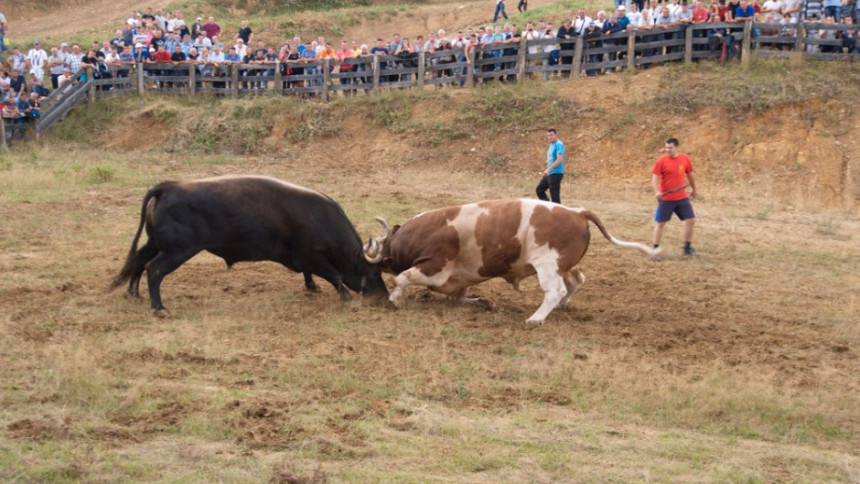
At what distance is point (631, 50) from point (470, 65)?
3.98 m

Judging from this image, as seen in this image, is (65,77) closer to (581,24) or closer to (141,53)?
(141,53)

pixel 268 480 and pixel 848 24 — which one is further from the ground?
pixel 848 24

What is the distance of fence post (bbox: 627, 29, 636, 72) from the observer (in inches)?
869

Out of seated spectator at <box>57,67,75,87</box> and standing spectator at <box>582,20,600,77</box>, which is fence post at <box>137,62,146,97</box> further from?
standing spectator at <box>582,20,600,77</box>

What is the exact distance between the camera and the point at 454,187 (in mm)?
18406

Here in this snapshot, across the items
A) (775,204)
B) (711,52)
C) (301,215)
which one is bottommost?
(775,204)

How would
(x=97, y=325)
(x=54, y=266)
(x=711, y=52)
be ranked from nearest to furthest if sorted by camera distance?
(x=97, y=325), (x=54, y=266), (x=711, y=52)

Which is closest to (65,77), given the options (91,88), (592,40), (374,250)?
(91,88)

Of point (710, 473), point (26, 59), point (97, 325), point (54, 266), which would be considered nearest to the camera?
point (710, 473)

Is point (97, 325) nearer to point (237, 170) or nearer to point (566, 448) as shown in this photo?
point (566, 448)

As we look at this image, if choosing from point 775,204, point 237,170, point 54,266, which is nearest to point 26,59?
point 237,170

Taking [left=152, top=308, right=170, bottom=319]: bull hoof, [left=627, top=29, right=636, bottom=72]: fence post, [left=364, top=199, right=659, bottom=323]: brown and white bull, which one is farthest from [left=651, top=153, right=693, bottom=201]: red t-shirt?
[left=627, top=29, right=636, bottom=72]: fence post

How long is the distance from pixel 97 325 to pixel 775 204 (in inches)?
508

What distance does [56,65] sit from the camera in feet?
84.8
